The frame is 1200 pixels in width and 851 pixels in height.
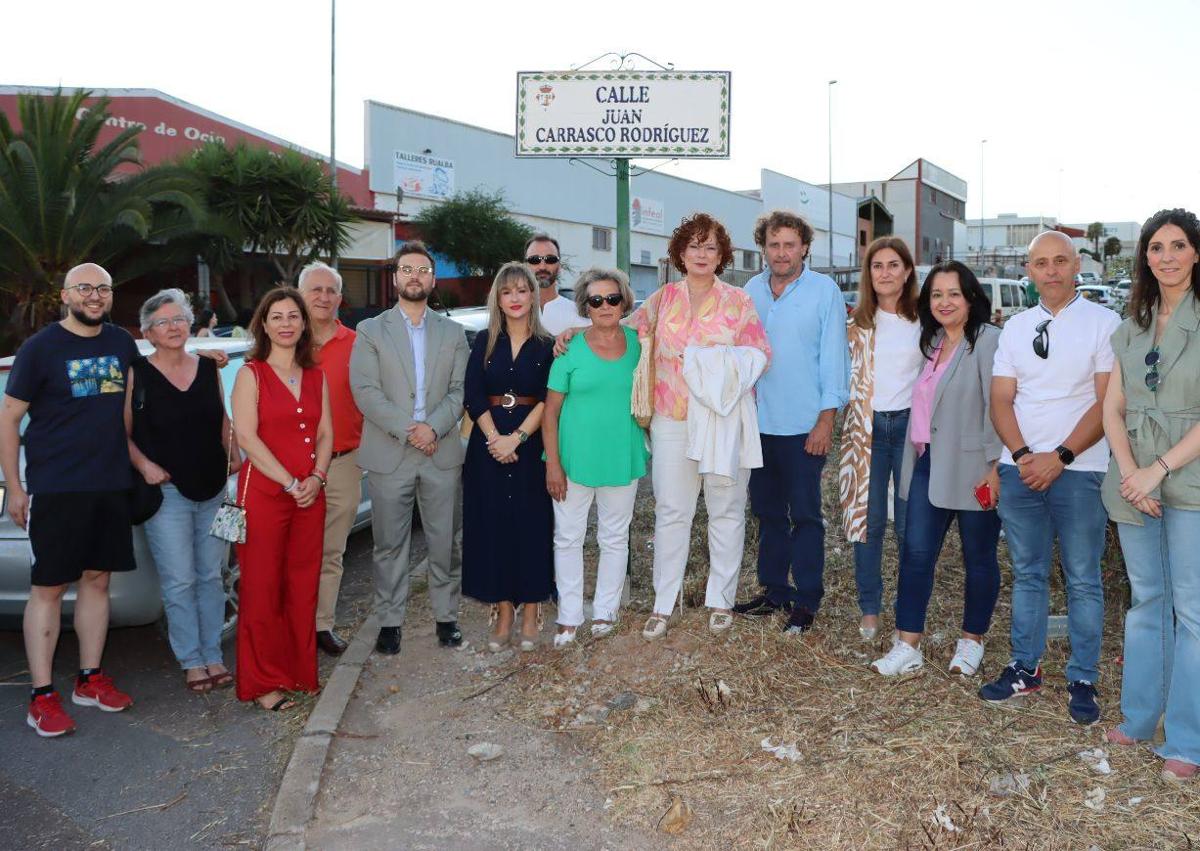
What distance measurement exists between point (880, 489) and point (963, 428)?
1.98 feet

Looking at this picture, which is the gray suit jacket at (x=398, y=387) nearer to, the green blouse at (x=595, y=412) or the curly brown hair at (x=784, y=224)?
the green blouse at (x=595, y=412)

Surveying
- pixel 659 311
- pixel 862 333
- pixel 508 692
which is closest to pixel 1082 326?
pixel 862 333

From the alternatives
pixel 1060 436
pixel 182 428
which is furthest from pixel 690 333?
pixel 182 428

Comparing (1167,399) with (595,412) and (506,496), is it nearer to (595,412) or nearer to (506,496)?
(595,412)

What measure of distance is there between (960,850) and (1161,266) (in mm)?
2140

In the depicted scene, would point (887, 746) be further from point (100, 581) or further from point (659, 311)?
point (100, 581)

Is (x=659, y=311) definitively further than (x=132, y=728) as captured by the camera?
Yes

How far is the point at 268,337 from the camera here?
4703mm

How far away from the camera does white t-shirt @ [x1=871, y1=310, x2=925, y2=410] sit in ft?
15.4

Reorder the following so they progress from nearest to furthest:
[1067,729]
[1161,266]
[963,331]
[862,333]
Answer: [1161,266], [1067,729], [963,331], [862,333]

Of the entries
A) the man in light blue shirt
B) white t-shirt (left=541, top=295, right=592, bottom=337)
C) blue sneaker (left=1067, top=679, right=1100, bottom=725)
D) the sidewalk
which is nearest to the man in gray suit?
the sidewalk

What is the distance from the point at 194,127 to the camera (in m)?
26.0

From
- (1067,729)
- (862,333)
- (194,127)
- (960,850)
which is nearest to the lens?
(960,850)

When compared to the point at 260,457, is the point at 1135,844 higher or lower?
lower
